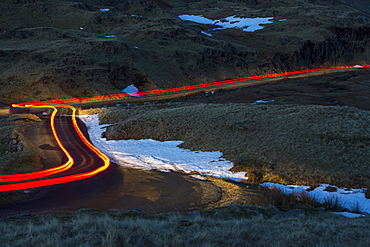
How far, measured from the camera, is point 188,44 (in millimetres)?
71688

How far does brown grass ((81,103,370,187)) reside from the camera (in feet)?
51.9

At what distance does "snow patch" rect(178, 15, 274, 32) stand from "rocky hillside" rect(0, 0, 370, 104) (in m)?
1.44

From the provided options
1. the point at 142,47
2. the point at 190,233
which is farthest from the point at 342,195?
the point at 142,47

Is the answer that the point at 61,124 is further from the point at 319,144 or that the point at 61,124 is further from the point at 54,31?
the point at 54,31

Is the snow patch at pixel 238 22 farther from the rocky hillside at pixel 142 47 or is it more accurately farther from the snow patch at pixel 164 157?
the snow patch at pixel 164 157

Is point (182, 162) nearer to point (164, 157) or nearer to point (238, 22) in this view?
point (164, 157)

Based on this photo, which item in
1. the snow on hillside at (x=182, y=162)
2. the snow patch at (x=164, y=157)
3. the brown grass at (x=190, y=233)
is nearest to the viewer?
the brown grass at (x=190, y=233)

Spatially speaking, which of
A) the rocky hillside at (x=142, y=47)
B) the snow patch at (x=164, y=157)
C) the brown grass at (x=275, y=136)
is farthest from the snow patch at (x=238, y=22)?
the snow patch at (x=164, y=157)

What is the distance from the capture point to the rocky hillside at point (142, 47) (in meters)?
50.9

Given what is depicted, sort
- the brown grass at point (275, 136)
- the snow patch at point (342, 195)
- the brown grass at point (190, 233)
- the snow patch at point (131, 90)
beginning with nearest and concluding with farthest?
the brown grass at point (190, 233) → the snow patch at point (342, 195) → the brown grass at point (275, 136) → the snow patch at point (131, 90)

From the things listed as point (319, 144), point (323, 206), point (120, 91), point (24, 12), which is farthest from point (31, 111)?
point (24, 12)

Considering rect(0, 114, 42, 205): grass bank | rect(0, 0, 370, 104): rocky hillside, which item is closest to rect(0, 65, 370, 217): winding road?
rect(0, 114, 42, 205): grass bank

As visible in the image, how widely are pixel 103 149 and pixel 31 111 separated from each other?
63.0 feet

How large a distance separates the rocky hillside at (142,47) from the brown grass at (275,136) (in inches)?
962
